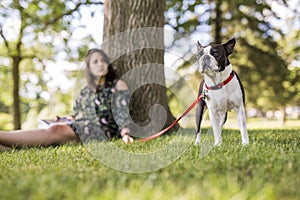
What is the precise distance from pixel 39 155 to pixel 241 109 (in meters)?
2.07

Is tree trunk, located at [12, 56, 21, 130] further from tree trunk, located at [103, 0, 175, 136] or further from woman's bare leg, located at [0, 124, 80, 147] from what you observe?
woman's bare leg, located at [0, 124, 80, 147]

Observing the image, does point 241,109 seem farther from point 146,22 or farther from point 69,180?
point 146,22

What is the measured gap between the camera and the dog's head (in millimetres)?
3238

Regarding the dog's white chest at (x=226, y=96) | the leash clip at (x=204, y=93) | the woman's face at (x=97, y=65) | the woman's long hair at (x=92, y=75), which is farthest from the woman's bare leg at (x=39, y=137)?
the dog's white chest at (x=226, y=96)

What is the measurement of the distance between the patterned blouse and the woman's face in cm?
24

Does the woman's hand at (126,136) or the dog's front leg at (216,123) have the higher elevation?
the dog's front leg at (216,123)

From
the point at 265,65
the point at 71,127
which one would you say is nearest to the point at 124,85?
the point at 71,127

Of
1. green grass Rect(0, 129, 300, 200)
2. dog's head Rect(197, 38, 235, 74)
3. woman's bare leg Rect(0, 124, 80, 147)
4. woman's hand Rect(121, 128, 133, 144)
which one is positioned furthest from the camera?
woman's hand Rect(121, 128, 133, 144)

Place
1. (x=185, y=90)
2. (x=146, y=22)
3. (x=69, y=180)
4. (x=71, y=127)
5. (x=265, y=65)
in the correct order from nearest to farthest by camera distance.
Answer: (x=69, y=180)
(x=185, y=90)
(x=71, y=127)
(x=146, y=22)
(x=265, y=65)

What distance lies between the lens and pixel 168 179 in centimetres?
205

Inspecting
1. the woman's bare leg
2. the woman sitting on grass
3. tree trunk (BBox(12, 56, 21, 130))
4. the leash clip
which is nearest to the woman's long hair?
the woman sitting on grass

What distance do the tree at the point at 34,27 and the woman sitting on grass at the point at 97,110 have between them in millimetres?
5571

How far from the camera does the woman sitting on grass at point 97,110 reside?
5.02 m

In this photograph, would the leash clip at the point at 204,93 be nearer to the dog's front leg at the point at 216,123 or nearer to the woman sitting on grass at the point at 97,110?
the dog's front leg at the point at 216,123
